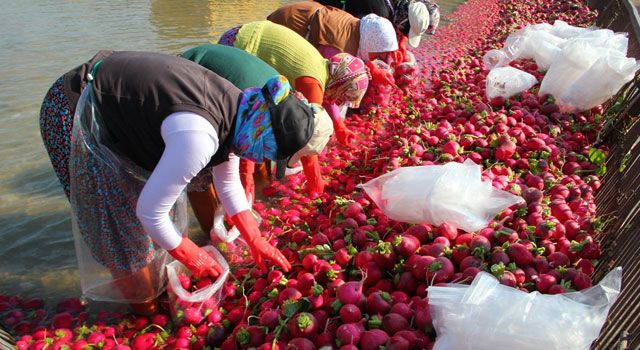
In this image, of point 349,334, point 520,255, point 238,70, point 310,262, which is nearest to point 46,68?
point 238,70

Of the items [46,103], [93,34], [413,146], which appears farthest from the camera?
[93,34]

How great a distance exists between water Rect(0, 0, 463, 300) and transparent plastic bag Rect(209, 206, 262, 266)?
85 centimetres

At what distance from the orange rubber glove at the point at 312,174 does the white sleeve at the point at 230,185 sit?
32.1 inches

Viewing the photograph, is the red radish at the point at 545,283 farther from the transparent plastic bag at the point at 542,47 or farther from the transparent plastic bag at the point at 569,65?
the transparent plastic bag at the point at 542,47

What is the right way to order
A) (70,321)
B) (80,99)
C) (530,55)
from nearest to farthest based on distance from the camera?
(80,99)
(70,321)
(530,55)

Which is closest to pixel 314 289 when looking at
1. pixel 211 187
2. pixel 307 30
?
pixel 211 187

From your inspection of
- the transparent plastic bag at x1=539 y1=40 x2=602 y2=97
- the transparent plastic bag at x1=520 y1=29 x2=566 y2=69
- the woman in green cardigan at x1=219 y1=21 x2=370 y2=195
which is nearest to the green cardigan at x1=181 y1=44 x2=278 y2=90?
the woman in green cardigan at x1=219 y1=21 x2=370 y2=195

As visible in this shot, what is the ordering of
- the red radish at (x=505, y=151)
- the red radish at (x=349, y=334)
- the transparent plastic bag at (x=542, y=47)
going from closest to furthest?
the red radish at (x=349, y=334) < the red radish at (x=505, y=151) < the transparent plastic bag at (x=542, y=47)

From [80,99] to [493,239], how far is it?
77.7 inches

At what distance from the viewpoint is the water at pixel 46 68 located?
9.12ft

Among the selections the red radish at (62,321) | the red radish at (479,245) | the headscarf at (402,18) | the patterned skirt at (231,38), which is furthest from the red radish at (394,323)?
the headscarf at (402,18)

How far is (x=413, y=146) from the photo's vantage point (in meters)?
3.25

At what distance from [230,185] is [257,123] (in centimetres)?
52

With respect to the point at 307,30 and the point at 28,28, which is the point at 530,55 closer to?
the point at 307,30
